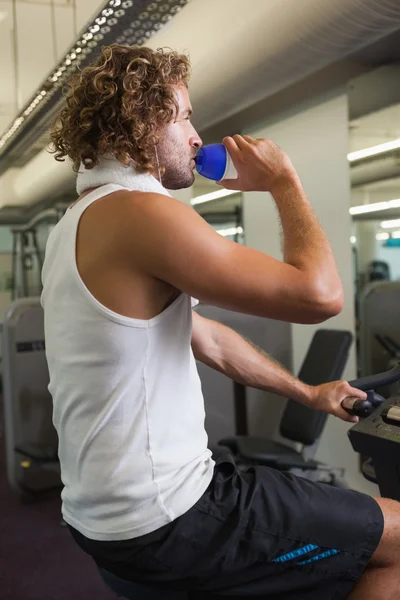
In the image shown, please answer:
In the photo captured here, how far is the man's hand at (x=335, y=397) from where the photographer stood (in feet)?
3.80

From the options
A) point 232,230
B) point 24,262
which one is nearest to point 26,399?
point 232,230

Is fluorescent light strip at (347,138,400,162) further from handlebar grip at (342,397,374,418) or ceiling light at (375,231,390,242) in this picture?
handlebar grip at (342,397,374,418)

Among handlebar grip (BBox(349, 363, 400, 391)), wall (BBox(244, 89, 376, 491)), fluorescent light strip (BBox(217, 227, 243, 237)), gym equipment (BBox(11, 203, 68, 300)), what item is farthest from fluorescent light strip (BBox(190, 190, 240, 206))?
handlebar grip (BBox(349, 363, 400, 391))

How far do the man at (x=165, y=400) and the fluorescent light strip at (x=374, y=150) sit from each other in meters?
2.58

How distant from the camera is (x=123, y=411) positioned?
90 cm

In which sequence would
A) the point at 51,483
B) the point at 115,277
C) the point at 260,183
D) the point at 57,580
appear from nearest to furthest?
the point at 115,277 < the point at 260,183 < the point at 57,580 < the point at 51,483

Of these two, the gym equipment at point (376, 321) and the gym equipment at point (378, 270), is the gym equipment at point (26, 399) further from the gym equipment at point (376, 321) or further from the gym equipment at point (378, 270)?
the gym equipment at point (378, 270)

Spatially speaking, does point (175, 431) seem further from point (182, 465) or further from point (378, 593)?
point (378, 593)

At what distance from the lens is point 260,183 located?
1105mm

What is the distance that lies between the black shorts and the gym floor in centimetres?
178

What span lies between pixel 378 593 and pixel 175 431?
0.41 meters

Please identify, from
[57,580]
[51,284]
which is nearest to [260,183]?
[51,284]

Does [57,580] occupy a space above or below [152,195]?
below

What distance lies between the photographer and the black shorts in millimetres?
911
